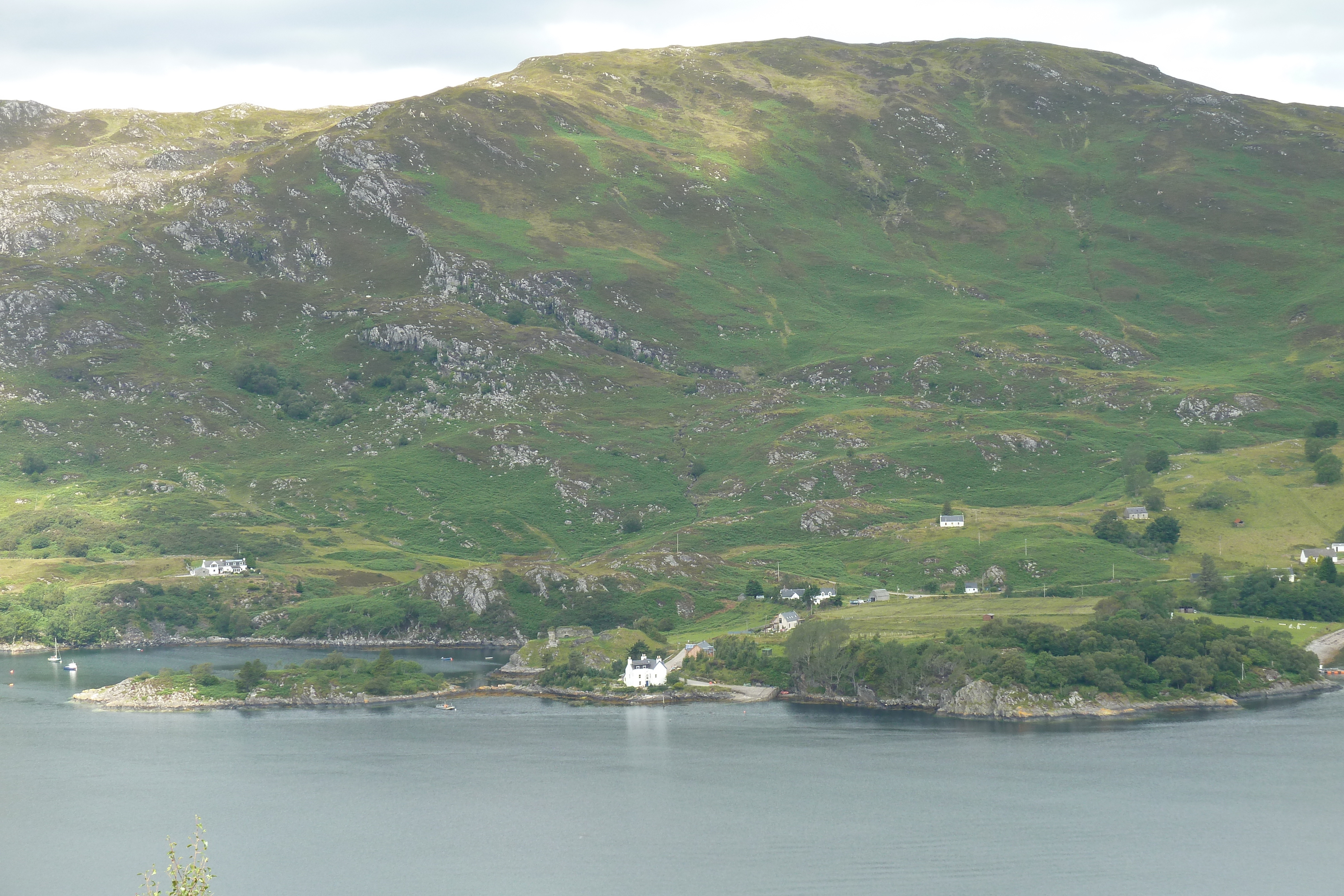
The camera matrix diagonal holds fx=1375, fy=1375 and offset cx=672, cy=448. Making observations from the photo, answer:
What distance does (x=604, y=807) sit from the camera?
378ft

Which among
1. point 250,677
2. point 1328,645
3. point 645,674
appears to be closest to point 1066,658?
point 1328,645

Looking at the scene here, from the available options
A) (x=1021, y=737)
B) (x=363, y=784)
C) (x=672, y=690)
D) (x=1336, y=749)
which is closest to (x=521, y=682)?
(x=672, y=690)

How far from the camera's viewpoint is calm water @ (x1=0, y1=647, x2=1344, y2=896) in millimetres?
95938

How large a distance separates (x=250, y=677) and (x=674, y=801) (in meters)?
72.2

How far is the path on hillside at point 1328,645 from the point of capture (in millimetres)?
168875

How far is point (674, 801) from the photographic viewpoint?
117 m

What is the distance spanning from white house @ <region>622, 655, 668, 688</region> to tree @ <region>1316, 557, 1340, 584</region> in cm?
9097

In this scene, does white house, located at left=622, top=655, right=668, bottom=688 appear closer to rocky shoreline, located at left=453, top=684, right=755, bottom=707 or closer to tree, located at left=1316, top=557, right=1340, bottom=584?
rocky shoreline, located at left=453, top=684, right=755, bottom=707

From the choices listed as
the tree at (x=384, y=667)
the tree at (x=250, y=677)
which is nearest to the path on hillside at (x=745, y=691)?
the tree at (x=384, y=667)

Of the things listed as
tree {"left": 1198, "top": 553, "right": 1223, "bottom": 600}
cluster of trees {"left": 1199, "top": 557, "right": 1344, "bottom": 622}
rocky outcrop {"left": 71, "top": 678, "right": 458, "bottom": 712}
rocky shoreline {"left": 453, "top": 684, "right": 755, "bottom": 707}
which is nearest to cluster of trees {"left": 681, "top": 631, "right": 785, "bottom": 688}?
rocky shoreline {"left": 453, "top": 684, "right": 755, "bottom": 707}

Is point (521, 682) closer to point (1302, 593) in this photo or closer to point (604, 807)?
point (604, 807)

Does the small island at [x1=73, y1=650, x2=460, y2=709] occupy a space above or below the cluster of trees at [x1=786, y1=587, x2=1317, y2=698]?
below

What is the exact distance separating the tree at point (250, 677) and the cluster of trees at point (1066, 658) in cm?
6451

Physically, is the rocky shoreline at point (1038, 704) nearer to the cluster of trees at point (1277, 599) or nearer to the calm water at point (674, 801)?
the calm water at point (674, 801)
